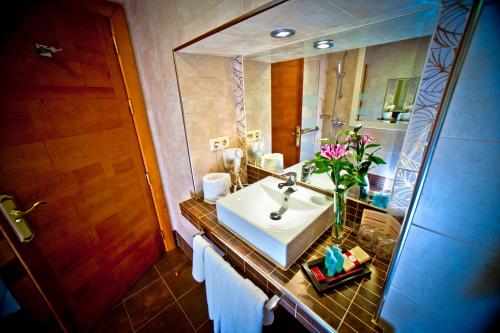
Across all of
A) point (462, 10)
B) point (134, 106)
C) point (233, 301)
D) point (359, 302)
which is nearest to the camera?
point (462, 10)

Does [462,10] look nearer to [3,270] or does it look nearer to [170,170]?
[170,170]

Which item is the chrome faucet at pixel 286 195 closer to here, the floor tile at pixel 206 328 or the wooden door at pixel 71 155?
the floor tile at pixel 206 328

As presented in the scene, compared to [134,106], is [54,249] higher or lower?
lower

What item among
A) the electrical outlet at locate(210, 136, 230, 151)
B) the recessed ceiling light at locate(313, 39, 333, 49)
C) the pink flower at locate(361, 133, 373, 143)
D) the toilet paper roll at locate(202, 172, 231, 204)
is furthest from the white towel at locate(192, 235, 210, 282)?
the recessed ceiling light at locate(313, 39, 333, 49)

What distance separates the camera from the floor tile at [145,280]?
5.17 ft

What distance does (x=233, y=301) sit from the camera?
862mm

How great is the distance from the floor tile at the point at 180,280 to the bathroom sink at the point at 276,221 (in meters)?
1.01

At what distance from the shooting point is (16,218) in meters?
0.90

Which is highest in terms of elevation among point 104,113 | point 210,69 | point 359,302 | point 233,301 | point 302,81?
point 210,69

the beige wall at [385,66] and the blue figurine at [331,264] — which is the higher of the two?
the beige wall at [385,66]

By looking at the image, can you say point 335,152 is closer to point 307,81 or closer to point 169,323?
point 307,81

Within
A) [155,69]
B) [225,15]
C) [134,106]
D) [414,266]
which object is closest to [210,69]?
[155,69]

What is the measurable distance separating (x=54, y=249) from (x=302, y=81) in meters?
1.82

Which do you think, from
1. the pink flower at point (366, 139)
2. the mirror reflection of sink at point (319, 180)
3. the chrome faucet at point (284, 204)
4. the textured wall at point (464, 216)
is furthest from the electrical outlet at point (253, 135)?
the textured wall at point (464, 216)
